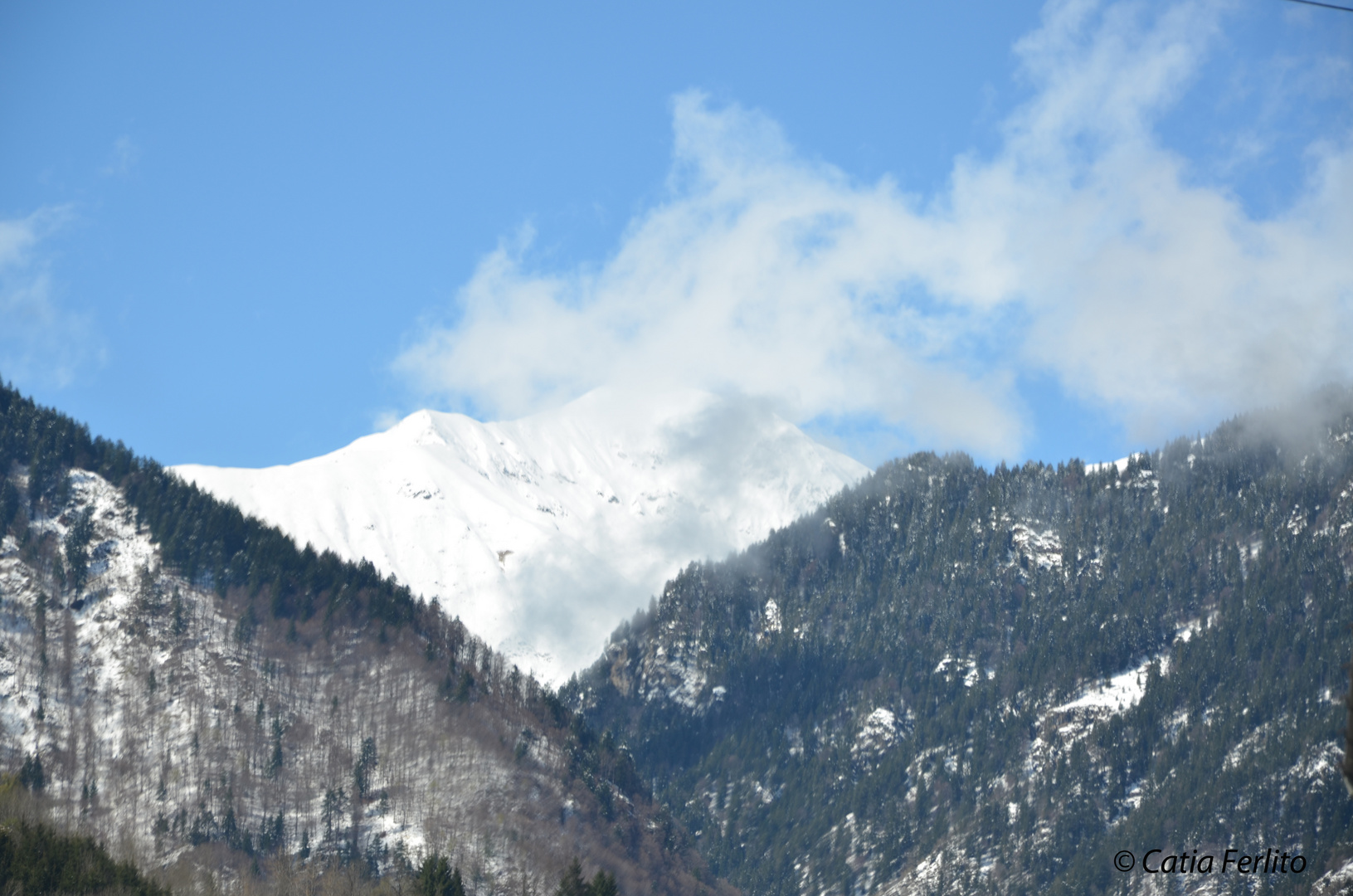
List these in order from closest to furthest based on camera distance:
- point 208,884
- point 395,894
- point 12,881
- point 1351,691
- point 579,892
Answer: point 1351,691 → point 12,881 → point 579,892 → point 395,894 → point 208,884

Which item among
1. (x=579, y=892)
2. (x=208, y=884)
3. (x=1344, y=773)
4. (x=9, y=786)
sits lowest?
(x=1344, y=773)

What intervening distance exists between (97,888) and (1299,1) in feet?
411

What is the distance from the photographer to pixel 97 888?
5315 inches

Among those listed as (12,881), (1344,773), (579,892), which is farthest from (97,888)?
(1344,773)

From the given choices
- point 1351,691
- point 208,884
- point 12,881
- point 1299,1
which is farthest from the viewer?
point 208,884

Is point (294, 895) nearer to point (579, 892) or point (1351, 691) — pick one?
point (579, 892)

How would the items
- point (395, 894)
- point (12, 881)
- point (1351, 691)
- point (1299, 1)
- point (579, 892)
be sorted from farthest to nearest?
point (395, 894) < point (579, 892) < point (12, 881) < point (1299, 1) < point (1351, 691)

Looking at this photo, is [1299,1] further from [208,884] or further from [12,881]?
[208,884]

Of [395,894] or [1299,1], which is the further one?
[395,894]

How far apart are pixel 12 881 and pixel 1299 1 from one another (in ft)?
406

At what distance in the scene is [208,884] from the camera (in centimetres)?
19788

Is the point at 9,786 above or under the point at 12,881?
above

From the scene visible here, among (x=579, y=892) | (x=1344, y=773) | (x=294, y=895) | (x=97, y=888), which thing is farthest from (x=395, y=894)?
(x=1344, y=773)

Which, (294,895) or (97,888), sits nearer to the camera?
(97,888)
